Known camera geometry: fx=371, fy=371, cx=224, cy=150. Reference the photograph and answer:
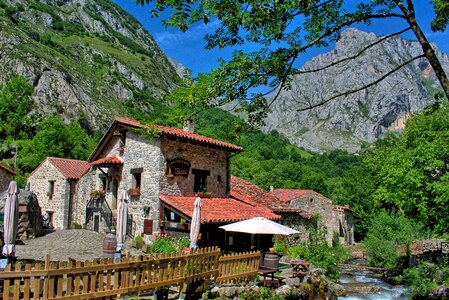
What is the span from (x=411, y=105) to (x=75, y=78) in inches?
4860

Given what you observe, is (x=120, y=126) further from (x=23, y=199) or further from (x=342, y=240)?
(x=342, y=240)

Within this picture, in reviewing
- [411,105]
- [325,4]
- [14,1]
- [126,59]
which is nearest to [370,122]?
[411,105]

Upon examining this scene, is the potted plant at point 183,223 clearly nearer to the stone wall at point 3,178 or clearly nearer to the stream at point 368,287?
the stream at point 368,287

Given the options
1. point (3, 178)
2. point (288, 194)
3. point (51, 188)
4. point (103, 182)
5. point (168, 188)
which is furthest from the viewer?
point (288, 194)

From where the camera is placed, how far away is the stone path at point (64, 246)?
15414 millimetres

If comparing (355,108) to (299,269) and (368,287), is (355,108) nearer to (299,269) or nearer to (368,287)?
(368,287)

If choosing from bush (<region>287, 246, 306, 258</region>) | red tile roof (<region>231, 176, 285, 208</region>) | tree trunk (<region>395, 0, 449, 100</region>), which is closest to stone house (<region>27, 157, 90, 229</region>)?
red tile roof (<region>231, 176, 285, 208</region>)

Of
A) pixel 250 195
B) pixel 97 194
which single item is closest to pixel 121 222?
pixel 97 194

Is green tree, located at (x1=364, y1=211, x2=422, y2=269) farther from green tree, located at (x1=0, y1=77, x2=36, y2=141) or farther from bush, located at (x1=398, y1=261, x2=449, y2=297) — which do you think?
green tree, located at (x1=0, y1=77, x2=36, y2=141)

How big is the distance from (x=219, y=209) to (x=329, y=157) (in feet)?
279

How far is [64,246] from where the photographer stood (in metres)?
17.9

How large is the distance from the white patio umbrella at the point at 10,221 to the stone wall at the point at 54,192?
54.1ft

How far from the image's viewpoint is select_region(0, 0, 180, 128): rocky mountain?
6769 centimetres

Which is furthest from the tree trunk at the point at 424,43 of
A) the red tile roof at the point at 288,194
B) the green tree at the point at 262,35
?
the red tile roof at the point at 288,194
